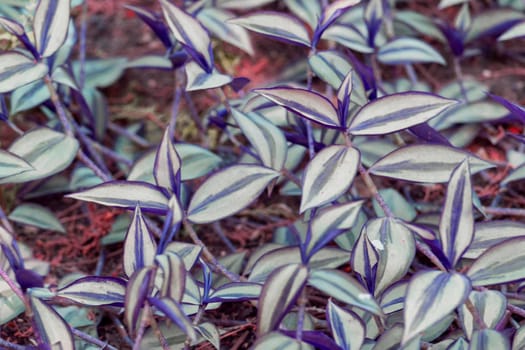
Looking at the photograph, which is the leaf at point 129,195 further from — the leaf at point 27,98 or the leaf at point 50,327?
the leaf at point 27,98

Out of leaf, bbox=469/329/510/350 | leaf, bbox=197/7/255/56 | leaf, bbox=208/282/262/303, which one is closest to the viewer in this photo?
leaf, bbox=469/329/510/350

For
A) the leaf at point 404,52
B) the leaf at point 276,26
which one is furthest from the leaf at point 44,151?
the leaf at point 404,52

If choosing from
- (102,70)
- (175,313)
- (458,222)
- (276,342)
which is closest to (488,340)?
(458,222)

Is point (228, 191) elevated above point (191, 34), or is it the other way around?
point (191, 34)

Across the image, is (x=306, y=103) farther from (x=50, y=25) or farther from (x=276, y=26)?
(x=50, y=25)

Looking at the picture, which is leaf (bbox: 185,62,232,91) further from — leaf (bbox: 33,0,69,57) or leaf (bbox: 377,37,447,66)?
leaf (bbox: 377,37,447,66)

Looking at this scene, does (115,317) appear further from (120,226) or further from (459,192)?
(459,192)

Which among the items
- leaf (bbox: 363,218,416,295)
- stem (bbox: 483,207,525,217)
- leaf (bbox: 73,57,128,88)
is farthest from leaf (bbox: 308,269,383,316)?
leaf (bbox: 73,57,128,88)
